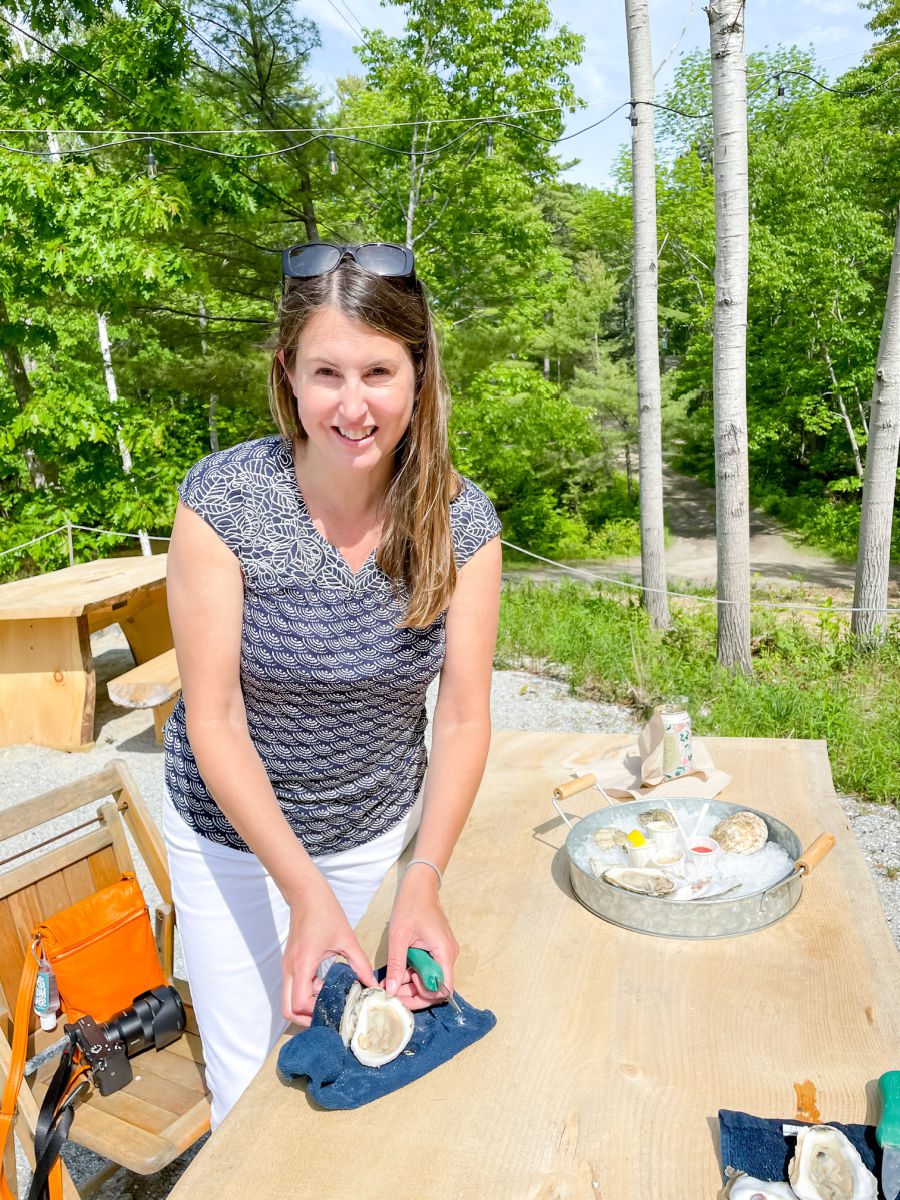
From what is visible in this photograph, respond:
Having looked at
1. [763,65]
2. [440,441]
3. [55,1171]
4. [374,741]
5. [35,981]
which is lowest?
[55,1171]

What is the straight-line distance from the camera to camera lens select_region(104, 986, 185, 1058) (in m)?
1.82

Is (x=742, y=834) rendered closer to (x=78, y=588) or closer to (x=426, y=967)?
(x=426, y=967)

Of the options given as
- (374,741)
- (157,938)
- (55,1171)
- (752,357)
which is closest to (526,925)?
(374,741)

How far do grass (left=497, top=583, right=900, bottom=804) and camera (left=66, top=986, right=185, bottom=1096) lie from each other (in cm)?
340

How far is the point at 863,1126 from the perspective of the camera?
41.8 inches

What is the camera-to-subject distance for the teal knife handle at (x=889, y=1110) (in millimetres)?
1006

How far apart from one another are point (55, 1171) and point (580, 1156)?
3.23 feet

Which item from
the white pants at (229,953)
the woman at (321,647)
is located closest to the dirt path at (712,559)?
the woman at (321,647)

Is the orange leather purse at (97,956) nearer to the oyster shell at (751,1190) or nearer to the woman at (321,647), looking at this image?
the woman at (321,647)

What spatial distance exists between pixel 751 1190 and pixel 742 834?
75 centimetres

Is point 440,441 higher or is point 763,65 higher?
point 763,65

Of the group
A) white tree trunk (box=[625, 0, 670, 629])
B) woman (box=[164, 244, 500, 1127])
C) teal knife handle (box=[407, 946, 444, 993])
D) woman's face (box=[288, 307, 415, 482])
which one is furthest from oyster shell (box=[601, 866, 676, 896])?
white tree trunk (box=[625, 0, 670, 629])

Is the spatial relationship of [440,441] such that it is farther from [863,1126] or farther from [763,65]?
[763,65]

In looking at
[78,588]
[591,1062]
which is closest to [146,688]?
[78,588]
